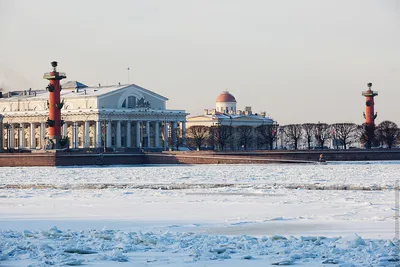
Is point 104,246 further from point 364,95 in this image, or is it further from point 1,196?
point 364,95

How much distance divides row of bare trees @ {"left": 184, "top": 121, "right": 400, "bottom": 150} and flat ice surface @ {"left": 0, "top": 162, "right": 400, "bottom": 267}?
45.4m

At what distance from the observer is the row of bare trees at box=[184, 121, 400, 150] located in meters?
72.3

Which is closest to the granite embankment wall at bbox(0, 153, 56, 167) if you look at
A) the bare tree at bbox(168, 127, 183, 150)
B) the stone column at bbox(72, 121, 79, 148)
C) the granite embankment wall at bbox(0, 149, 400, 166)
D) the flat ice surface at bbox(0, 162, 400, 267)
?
the granite embankment wall at bbox(0, 149, 400, 166)

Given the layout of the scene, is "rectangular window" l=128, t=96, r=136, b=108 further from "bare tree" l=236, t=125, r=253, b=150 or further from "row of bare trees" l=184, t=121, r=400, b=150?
"bare tree" l=236, t=125, r=253, b=150

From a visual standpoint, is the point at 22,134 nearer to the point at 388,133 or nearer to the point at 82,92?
the point at 82,92

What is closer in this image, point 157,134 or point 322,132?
point 322,132

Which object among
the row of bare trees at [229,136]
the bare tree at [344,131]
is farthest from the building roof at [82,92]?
the bare tree at [344,131]

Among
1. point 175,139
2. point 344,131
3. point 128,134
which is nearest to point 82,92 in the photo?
point 128,134

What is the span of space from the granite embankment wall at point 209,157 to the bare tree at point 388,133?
10.1m

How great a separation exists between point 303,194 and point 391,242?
10.6 meters

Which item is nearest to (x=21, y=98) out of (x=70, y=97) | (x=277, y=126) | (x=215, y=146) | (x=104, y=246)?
(x=70, y=97)

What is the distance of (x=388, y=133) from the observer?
7200 cm

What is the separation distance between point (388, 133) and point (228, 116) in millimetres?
33835

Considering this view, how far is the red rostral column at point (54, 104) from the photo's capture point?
6388 centimetres
